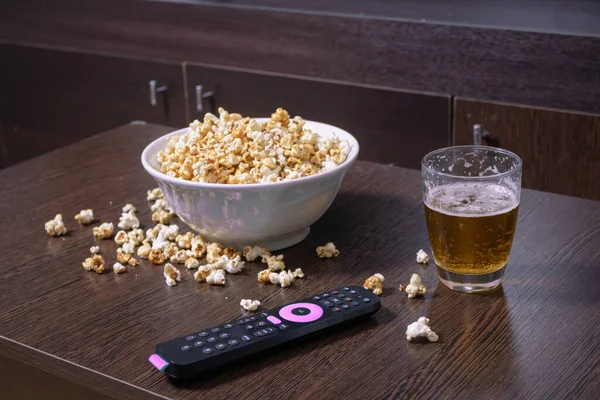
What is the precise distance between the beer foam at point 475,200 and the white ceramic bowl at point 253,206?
178mm

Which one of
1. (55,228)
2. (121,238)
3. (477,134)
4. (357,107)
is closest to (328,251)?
(121,238)

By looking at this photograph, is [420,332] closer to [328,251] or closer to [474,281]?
[474,281]

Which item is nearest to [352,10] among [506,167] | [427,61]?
[427,61]

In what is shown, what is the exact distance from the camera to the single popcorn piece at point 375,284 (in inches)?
41.8

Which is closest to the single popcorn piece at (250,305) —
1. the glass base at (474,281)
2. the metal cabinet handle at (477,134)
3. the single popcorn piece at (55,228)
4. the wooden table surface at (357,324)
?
the wooden table surface at (357,324)

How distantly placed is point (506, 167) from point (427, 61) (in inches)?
44.1

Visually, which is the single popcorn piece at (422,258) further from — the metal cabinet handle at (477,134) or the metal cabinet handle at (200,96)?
the metal cabinet handle at (200,96)

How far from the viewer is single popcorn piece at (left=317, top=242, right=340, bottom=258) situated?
1167 mm

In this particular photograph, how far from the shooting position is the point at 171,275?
3.62 ft

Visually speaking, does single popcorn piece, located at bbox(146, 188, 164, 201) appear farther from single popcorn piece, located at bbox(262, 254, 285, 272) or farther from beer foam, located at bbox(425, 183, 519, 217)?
beer foam, located at bbox(425, 183, 519, 217)

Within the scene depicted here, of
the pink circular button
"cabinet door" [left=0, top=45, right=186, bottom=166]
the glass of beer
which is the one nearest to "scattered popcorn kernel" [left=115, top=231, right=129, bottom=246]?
the pink circular button

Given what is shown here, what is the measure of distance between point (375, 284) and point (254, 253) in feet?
0.63

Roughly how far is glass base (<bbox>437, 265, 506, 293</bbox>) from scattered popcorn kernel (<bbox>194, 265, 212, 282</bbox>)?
31cm

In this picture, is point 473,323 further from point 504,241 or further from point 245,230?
point 245,230
